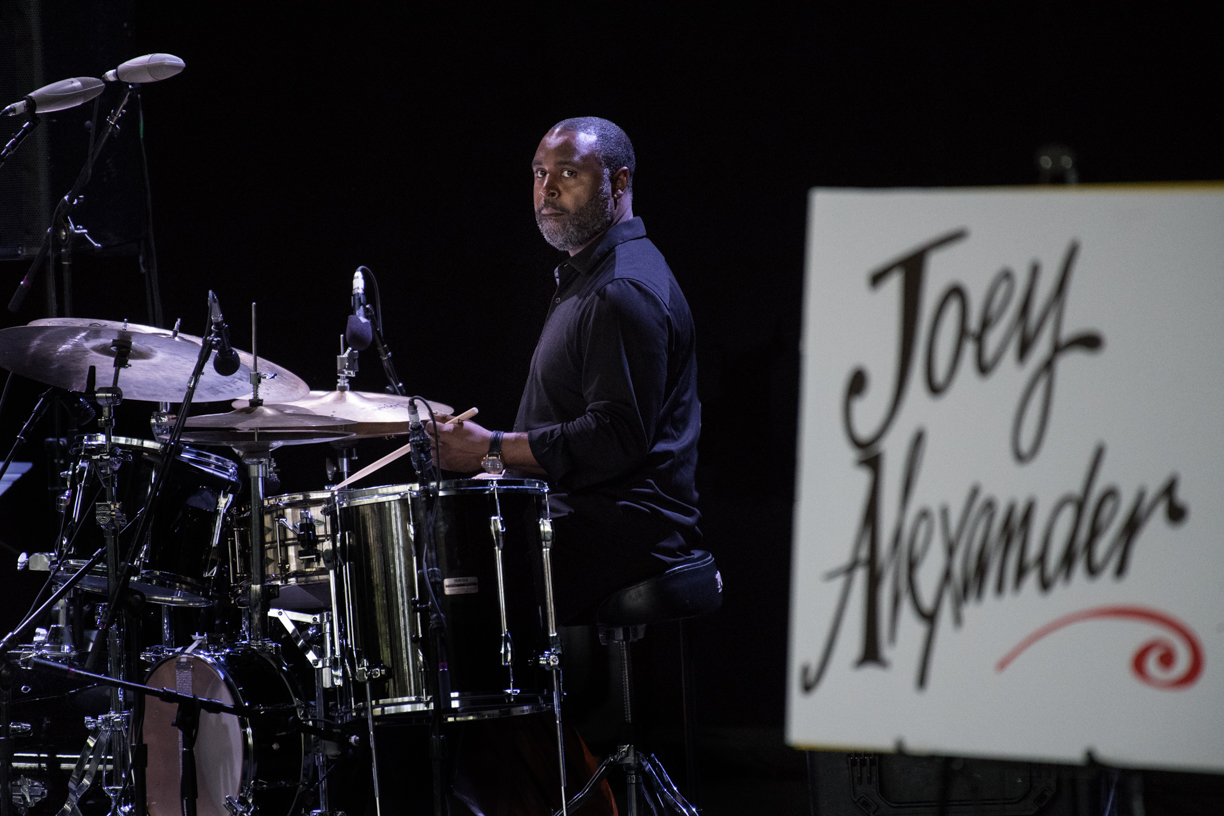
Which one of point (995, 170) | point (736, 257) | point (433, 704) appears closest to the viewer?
point (433, 704)

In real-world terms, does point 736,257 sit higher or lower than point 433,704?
higher

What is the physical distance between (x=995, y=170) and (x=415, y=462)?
6.17 ft

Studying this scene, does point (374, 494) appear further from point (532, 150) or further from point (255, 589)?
point (532, 150)

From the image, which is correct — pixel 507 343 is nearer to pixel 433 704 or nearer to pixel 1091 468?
pixel 433 704

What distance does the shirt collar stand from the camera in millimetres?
2930

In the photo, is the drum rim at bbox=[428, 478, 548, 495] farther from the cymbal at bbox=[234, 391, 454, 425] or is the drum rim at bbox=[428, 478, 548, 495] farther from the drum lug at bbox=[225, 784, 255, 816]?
the drum lug at bbox=[225, 784, 255, 816]

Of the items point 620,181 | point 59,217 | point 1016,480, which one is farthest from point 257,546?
point 1016,480

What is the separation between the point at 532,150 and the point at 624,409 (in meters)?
1.46

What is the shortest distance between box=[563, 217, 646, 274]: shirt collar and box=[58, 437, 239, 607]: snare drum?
1.17m

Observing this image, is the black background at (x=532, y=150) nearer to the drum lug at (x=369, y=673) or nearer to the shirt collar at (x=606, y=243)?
the shirt collar at (x=606, y=243)

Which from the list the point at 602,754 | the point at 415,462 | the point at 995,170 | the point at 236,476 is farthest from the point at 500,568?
the point at 995,170

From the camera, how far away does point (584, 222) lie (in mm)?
3021

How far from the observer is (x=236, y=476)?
322 centimetres

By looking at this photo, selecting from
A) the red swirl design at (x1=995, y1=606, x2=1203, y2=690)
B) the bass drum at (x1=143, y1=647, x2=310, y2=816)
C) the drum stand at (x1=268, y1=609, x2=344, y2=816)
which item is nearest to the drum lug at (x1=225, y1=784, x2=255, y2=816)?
the bass drum at (x1=143, y1=647, x2=310, y2=816)
